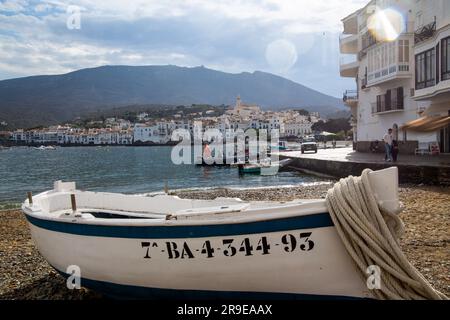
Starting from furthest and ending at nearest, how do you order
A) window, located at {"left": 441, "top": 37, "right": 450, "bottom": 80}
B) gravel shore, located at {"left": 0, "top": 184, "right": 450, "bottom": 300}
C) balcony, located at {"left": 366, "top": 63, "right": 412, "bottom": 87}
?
1. balcony, located at {"left": 366, "top": 63, "right": 412, "bottom": 87}
2. window, located at {"left": 441, "top": 37, "right": 450, "bottom": 80}
3. gravel shore, located at {"left": 0, "top": 184, "right": 450, "bottom": 300}

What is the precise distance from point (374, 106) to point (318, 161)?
11658 mm

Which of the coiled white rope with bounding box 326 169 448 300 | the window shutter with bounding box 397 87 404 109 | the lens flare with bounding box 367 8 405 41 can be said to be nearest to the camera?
the coiled white rope with bounding box 326 169 448 300

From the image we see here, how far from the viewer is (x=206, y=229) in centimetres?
551

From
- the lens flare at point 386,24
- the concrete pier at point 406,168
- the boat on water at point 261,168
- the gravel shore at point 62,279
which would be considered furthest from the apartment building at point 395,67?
the gravel shore at point 62,279

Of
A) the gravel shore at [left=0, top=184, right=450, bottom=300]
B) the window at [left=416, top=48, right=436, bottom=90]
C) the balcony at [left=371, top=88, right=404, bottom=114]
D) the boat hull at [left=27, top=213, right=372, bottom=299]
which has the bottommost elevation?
the gravel shore at [left=0, top=184, right=450, bottom=300]

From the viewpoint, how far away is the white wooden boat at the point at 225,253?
209 inches

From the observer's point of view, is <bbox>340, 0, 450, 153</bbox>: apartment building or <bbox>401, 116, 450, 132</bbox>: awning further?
<bbox>340, 0, 450, 153</bbox>: apartment building

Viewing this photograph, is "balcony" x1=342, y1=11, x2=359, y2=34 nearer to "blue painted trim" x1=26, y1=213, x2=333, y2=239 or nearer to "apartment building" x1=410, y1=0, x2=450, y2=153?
"apartment building" x1=410, y1=0, x2=450, y2=153

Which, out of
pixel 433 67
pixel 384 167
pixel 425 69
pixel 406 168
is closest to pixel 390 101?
pixel 425 69

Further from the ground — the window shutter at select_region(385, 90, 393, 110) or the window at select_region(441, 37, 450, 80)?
the window at select_region(441, 37, 450, 80)

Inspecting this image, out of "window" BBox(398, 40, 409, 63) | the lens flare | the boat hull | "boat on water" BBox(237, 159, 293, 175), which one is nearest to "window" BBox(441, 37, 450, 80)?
"window" BBox(398, 40, 409, 63)

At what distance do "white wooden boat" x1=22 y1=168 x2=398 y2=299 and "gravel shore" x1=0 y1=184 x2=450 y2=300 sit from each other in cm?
141

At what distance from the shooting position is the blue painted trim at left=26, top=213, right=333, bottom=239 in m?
5.26

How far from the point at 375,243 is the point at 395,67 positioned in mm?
33868
